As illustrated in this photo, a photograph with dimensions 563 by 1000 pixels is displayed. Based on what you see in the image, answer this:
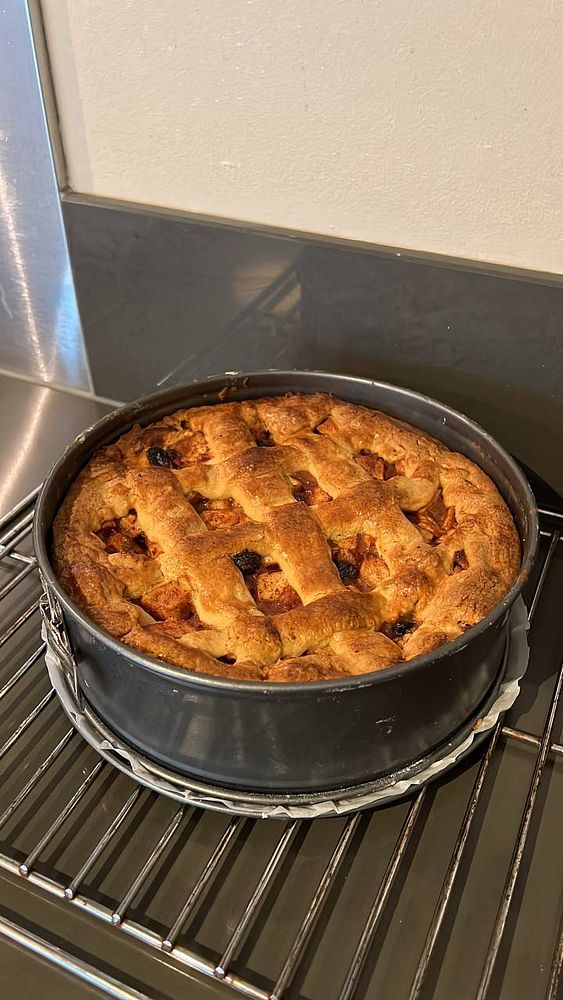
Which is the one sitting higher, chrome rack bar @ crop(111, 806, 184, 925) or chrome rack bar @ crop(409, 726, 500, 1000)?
chrome rack bar @ crop(409, 726, 500, 1000)

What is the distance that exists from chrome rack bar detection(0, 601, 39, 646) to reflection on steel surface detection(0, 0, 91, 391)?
17.5 inches

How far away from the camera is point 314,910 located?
0.68m

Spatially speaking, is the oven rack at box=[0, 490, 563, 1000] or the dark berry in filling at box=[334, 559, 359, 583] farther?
the dark berry in filling at box=[334, 559, 359, 583]

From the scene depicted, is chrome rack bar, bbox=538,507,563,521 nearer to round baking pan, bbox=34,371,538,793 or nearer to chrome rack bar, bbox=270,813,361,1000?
round baking pan, bbox=34,371,538,793

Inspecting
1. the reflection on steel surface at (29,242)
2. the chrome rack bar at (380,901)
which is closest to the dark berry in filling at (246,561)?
the chrome rack bar at (380,901)

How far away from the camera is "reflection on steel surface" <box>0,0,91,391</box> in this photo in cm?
102

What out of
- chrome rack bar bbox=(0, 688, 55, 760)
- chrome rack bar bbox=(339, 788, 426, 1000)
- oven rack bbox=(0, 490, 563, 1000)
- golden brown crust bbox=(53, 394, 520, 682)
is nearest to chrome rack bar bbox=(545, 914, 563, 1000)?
oven rack bbox=(0, 490, 563, 1000)

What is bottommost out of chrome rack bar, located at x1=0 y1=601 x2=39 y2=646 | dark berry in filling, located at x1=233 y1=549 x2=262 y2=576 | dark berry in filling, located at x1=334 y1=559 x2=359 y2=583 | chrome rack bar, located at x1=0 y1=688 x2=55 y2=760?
chrome rack bar, located at x1=0 y1=688 x2=55 y2=760

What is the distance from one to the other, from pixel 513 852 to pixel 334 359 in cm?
62

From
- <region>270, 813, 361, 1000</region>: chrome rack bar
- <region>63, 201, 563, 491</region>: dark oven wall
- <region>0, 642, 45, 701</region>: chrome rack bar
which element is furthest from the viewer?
<region>63, 201, 563, 491</region>: dark oven wall

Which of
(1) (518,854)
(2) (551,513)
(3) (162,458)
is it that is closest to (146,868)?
(1) (518,854)

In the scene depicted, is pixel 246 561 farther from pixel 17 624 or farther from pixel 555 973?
pixel 555 973

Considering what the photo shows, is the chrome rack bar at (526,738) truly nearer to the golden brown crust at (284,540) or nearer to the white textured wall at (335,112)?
the golden brown crust at (284,540)

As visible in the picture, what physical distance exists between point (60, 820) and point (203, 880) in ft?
0.45
